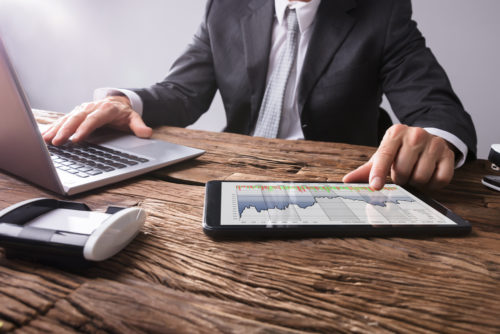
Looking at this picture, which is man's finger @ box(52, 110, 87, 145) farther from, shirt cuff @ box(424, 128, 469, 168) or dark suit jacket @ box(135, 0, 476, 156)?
shirt cuff @ box(424, 128, 469, 168)

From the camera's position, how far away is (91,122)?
2.21 feet

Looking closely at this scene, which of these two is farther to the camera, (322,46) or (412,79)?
(322,46)

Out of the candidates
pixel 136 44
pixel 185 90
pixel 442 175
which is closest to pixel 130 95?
pixel 185 90

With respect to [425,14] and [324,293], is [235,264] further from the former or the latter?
[425,14]

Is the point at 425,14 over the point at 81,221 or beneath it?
over

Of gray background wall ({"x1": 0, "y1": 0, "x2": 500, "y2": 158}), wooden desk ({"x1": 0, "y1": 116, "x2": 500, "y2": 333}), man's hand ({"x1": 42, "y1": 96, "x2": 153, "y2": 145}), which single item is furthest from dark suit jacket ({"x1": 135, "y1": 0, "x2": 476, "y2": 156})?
gray background wall ({"x1": 0, "y1": 0, "x2": 500, "y2": 158})

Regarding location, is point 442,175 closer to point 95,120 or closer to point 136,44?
point 95,120

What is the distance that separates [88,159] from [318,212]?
1.37 ft

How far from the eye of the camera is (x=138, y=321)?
9.1 inches

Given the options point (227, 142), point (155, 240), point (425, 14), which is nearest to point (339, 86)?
point (227, 142)

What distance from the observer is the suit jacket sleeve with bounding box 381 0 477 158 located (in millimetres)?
900

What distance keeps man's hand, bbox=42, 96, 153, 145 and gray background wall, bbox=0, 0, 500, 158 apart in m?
1.94

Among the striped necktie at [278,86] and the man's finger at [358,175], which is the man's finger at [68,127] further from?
the striped necktie at [278,86]

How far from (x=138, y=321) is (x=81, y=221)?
14 centimetres
